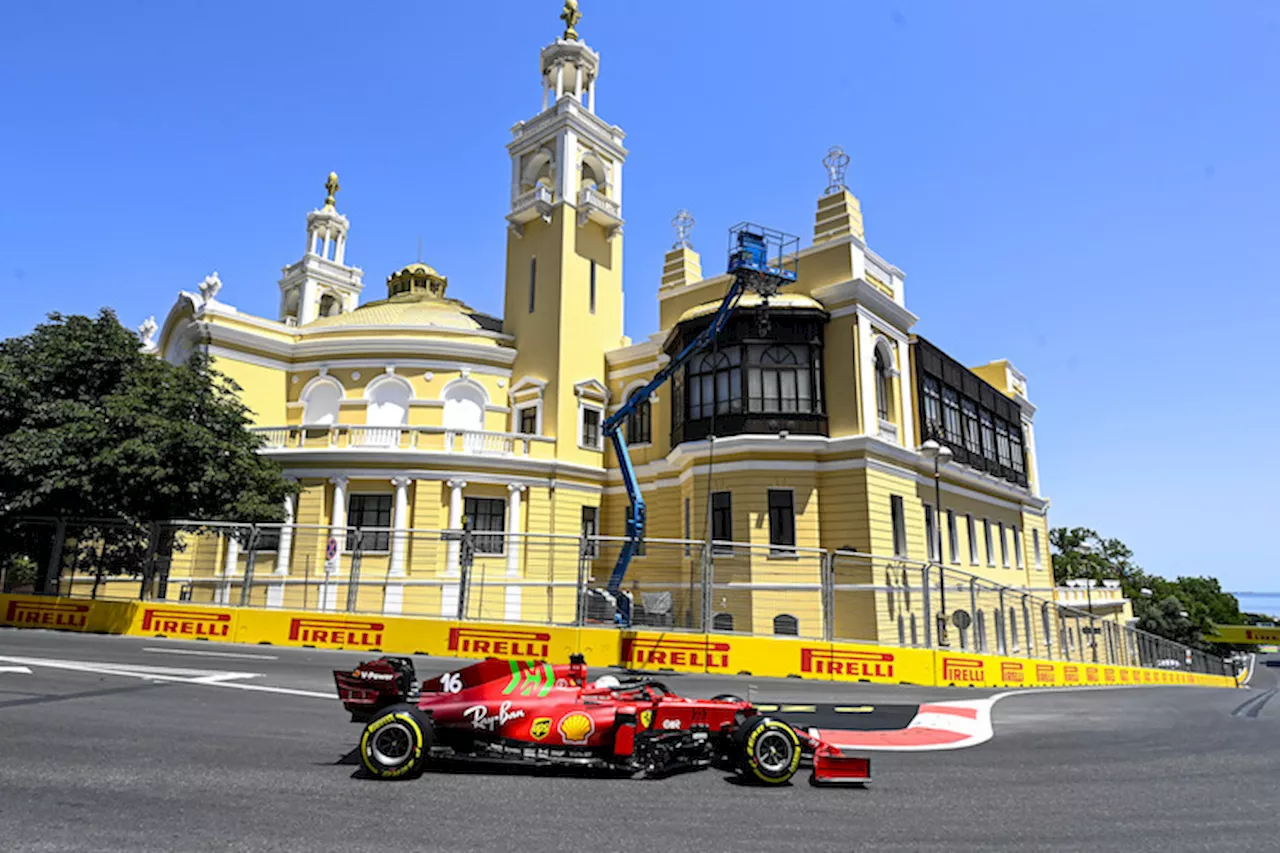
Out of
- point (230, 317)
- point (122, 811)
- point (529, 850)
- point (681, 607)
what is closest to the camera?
point (529, 850)

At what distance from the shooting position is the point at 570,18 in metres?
38.3

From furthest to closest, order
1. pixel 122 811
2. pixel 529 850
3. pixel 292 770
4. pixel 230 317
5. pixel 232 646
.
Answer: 1. pixel 230 317
2. pixel 232 646
3. pixel 292 770
4. pixel 122 811
5. pixel 529 850

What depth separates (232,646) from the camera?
54.0 ft

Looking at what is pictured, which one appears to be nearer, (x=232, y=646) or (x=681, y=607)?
(x=681, y=607)

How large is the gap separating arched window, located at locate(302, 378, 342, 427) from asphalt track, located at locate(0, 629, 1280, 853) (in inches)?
919

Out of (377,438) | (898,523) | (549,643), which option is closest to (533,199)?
(377,438)

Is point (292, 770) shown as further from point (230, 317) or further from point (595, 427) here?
point (230, 317)

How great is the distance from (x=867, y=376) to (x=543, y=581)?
14.9 metres

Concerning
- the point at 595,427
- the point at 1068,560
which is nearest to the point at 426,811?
the point at 595,427

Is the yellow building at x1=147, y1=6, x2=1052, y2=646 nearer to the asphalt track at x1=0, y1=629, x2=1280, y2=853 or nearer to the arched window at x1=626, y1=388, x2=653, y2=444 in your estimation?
the arched window at x1=626, y1=388, x2=653, y2=444

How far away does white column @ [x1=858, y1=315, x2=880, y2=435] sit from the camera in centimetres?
2497

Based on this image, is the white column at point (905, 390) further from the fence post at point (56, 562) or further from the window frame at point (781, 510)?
the fence post at point (56, 562)

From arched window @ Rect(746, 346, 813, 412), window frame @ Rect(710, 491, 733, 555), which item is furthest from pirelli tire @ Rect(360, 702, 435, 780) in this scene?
arched window @ Rect(746, 346, 813, 412)

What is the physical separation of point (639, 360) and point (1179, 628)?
68731 mm
